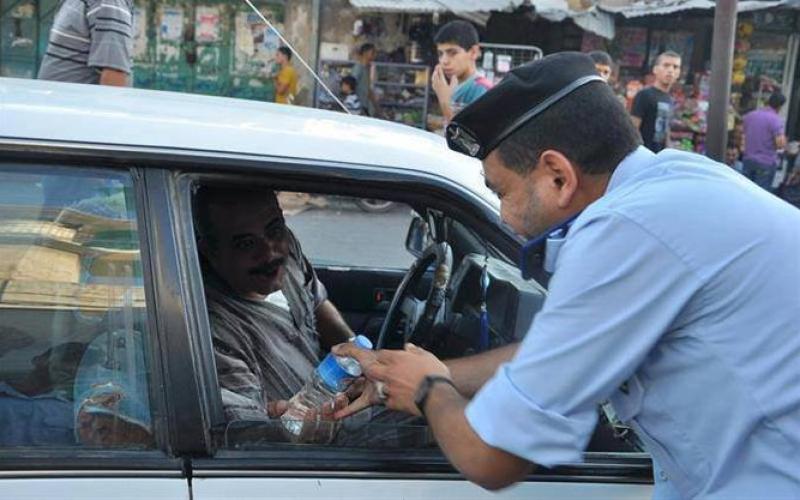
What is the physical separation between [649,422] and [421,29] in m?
11.4

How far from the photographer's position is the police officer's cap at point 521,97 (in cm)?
136

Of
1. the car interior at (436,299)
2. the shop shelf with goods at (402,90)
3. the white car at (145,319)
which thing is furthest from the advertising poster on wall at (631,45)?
the white car at (145,319)

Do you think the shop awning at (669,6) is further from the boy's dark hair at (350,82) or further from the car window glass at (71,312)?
the car window glass at (71,312)

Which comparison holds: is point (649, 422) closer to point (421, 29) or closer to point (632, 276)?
point (632, 276)

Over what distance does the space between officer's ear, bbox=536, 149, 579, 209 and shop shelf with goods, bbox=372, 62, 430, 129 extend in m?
10.6

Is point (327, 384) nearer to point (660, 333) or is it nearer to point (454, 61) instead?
point (660, 333)

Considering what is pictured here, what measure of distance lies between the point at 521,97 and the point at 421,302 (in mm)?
1290

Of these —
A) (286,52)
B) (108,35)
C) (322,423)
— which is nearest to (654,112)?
(108,35)

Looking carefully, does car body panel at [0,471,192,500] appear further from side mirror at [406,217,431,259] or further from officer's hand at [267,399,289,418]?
side mirror at [406,217,431,259]

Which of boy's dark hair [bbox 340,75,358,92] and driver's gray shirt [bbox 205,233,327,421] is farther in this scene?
boy's dark hair [bbox 340,75,358,92]

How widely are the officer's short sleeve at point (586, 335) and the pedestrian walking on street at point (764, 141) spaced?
9.39m

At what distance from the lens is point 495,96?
1.40 m

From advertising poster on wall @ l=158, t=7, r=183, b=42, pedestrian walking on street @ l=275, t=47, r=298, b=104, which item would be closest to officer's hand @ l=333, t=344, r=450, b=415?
pedestrian walking on street @ l=275, t=47, r=298, b=104

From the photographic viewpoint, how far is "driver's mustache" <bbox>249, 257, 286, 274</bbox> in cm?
243
